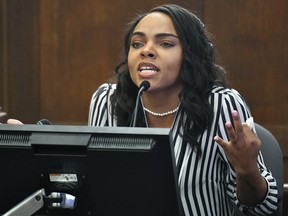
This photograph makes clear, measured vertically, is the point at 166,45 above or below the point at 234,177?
above

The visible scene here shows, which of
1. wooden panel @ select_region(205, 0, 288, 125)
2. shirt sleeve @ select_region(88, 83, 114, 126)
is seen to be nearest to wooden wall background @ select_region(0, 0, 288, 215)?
wooden panel @ select_region(205, 0, 288, 125)

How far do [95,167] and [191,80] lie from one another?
601mm

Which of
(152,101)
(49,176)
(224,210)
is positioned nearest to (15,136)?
(49,176)

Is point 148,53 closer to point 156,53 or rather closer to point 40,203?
point 156,53

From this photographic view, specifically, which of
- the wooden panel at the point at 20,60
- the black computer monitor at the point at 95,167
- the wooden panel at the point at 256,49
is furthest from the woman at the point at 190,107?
the wooden panel at the point at 20,60

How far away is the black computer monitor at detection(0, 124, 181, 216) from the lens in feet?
3.46

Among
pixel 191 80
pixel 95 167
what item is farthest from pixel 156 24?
pixel 95 167

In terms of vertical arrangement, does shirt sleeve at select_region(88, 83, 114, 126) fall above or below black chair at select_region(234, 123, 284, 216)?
above

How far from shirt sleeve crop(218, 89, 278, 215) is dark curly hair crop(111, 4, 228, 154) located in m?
0.04

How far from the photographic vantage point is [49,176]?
1104mm

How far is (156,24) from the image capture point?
160cm

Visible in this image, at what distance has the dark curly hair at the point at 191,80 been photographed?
5.27 ft

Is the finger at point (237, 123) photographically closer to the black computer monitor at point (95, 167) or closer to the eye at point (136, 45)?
the black computer monitor at point (95, 167)

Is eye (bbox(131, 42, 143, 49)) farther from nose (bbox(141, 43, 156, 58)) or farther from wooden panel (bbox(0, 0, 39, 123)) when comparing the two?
wooden panel (bbox(0, 0, 39, 123))
